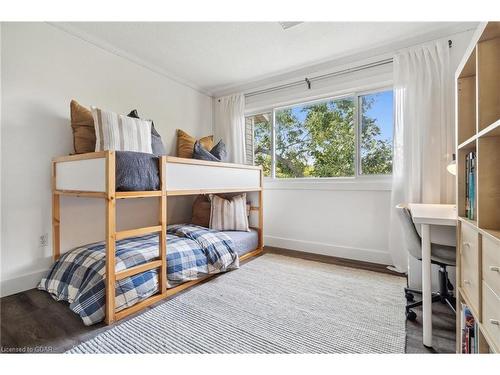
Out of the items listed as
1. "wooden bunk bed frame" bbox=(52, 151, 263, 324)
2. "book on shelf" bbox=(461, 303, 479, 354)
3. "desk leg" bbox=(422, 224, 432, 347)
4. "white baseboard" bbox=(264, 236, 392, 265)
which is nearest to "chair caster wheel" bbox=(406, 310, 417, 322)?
"desk leg" bbox=(422, 224, 432, 347)

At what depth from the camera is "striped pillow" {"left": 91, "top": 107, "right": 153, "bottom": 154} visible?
1.92m

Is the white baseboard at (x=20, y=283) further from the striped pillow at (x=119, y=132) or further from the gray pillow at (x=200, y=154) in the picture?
the gray pillow at (x=200, y=154)

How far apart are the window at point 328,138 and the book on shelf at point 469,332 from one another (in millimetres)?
1657

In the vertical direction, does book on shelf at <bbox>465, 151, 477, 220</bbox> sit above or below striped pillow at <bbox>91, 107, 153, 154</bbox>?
below

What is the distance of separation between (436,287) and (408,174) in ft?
3.20

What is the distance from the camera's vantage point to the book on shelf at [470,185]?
3.57ft

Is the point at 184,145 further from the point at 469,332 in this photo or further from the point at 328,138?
the point at 469,332

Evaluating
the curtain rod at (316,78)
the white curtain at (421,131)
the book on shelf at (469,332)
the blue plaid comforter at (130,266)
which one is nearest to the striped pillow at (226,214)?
the blue plaid comforter at (130,266)

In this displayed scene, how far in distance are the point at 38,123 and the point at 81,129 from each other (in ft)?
1.05

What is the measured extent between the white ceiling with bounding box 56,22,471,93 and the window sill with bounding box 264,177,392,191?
51.9 inches

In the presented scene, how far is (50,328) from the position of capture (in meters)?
1.41

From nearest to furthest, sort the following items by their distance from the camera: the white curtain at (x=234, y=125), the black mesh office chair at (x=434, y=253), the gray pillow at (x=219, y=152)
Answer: the black mesh office chair at (x=434, y=253)
the gray pillow at (x=219, y=152)
the white curtain at (x=234, y=125)

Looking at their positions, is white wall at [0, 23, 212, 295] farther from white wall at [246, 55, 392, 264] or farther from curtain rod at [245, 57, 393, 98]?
white wall at [246, 55, 392, 264]

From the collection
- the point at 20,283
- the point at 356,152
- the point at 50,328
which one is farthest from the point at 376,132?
the point at 20,283
